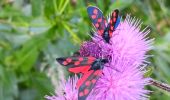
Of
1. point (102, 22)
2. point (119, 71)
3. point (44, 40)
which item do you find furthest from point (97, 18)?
point (44, 40)

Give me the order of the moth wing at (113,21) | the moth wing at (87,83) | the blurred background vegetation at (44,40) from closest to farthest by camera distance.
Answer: the moth wing at (87,83)
the moth wing at (113,21)
the blurred background vegetation at (44,40)

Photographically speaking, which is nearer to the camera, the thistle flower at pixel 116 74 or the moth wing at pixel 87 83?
the moth wing at pixel 87 83

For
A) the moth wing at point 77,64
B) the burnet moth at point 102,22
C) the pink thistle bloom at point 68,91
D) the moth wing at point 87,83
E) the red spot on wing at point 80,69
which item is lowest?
the pink thistle bloom at point 68,91

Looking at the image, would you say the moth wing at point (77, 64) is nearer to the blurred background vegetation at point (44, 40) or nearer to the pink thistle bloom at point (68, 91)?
the pink thistle bloom at point (68, 91)

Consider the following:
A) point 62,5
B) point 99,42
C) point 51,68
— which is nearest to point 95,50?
point 99,42

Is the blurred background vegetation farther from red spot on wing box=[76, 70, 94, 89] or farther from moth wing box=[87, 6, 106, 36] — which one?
red spot on wing box=[76, 70, 94, 89]

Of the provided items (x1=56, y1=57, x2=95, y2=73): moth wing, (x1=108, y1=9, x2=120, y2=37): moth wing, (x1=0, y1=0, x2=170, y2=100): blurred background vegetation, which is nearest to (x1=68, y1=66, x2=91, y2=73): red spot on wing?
(x1=56, y1=57, x2=95, y2=73): moth wing

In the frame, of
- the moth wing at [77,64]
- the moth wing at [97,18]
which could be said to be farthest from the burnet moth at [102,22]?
the moth wing at [77,64]
